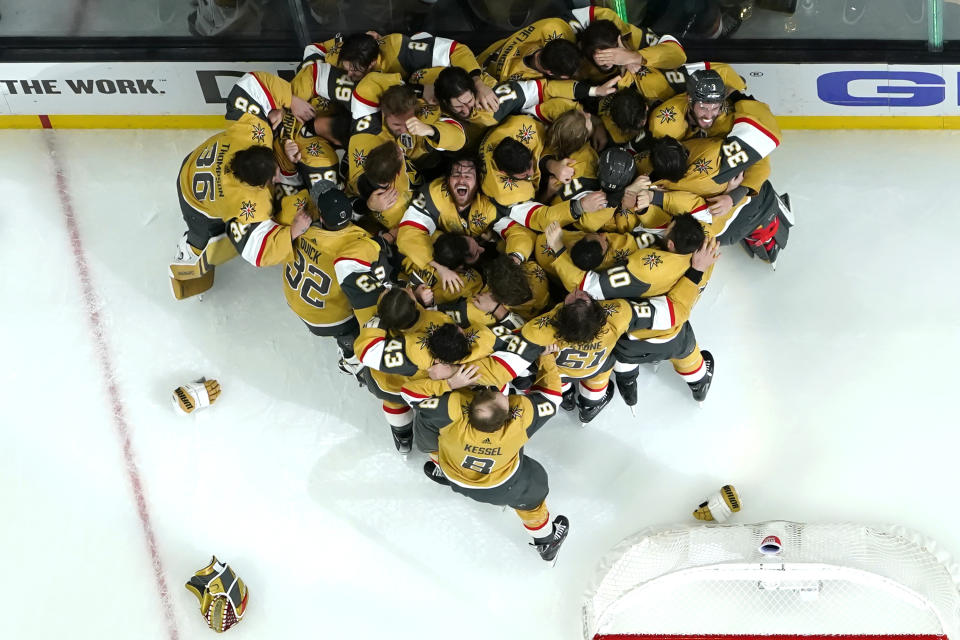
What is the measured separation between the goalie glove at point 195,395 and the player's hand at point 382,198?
0.98 meters

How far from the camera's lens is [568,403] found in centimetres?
409

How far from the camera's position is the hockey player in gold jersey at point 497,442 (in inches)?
136

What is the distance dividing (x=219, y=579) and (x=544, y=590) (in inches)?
44.4

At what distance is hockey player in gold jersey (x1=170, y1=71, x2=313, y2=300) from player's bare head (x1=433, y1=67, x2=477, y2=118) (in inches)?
21.9

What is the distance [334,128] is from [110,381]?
1312 millimetres

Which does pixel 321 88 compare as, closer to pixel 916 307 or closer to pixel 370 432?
pixel 370 432

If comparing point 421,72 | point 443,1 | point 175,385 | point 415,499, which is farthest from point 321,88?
point 415,499

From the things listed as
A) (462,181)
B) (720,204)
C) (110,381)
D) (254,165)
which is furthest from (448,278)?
(110,381)

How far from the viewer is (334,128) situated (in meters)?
4.04

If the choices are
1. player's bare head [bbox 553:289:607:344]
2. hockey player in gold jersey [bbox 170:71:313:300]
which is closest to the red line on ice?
hockey player in gold jersey [bbox 170:71:313:300]

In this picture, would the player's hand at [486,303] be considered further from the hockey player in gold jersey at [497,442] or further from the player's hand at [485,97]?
the player's hand at [485,97]

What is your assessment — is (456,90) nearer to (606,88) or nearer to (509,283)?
(606,88)

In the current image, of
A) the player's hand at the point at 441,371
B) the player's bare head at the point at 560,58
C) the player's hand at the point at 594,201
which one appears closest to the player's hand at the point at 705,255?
the player's hand at the point at 594,201

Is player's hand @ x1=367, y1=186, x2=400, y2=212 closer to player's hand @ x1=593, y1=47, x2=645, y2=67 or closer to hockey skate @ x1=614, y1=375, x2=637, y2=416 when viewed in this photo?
player's hand @ x1=593, y1=47, x2=645, y2=67
